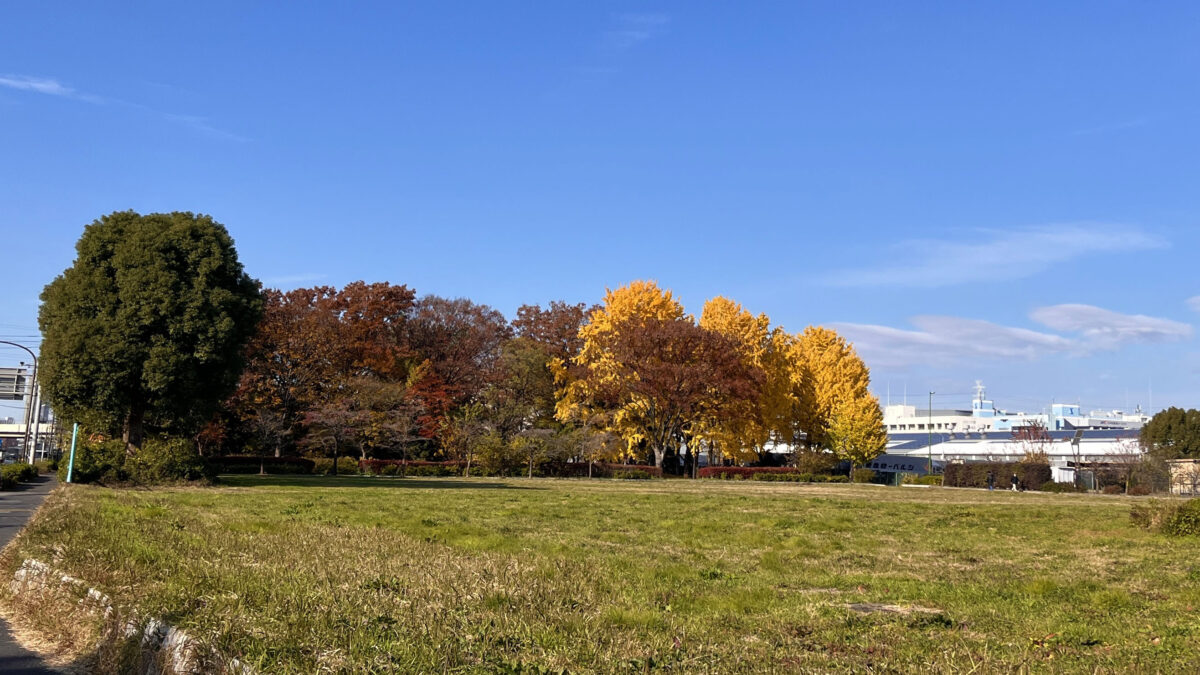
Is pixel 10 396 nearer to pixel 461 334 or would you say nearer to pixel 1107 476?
pixel 461 334

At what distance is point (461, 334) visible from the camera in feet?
242

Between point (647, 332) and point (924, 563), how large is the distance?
49119mm

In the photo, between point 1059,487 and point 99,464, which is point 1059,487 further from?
point 99,464

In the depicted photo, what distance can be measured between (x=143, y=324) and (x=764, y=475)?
41.4 metres

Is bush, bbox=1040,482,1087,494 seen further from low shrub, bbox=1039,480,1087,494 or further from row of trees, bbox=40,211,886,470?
row of trees, bbox=40,211,886,470

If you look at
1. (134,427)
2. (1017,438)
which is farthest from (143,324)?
(1017,438)

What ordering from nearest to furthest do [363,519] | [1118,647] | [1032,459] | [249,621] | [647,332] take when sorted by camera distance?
[249,621], [1118,647], [363,519], [647,332], [1032,459]

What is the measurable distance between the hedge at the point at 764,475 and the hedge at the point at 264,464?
83.7 ft

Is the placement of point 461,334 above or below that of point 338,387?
above

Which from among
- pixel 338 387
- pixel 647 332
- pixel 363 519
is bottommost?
pixel 363 519

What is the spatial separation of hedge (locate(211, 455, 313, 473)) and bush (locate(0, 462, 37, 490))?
1667 centimetres

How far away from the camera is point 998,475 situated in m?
Result: 61.3

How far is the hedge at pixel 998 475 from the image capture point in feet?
186

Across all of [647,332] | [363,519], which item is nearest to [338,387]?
[647,332]
